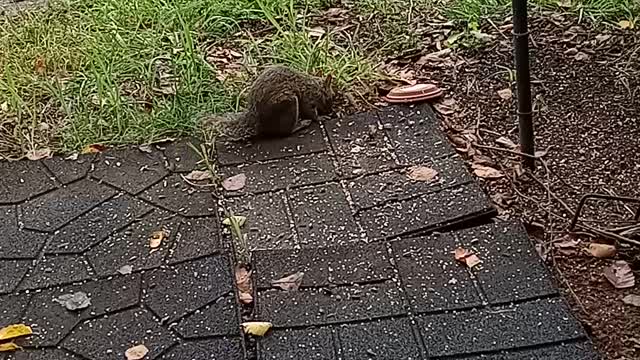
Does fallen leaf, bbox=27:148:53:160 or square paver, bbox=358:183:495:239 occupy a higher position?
fallen leaf, bbox=27:148:53:160

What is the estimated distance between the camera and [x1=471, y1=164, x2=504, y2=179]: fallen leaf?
3.25 meters

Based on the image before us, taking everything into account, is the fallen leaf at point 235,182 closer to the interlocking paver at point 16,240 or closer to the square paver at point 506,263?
the interlocking paver at point 16,240

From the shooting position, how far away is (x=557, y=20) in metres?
4.26

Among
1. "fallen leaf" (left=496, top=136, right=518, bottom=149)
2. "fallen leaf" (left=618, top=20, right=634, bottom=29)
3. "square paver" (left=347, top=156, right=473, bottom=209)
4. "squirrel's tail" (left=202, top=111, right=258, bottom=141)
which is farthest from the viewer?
"fallen leaf" (left=618, top=20, right=634, bottom=29)

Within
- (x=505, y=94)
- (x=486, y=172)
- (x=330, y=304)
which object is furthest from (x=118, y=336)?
(x=505, y=94)

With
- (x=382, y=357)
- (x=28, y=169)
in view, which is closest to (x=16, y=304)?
(x=28, y=169)

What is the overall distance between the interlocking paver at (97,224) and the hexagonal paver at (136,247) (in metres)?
0.04

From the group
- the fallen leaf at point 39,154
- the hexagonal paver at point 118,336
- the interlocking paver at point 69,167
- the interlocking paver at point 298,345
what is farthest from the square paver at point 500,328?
the fallen leaf at point 39,154

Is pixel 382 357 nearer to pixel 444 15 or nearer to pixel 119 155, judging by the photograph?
pixel 119 155

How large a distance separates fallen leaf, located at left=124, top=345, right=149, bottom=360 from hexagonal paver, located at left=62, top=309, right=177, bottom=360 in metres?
0.01

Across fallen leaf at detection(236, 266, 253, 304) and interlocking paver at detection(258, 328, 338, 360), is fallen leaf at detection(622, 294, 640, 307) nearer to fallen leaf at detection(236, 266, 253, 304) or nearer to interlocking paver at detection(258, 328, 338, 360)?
interlocking paver at detection(258, 328, 338, 360)

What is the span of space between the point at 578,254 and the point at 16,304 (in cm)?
172

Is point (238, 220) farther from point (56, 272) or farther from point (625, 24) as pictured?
point (625, 24)

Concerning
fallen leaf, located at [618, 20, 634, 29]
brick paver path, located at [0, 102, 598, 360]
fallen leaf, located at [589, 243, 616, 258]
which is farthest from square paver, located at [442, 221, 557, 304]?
fallen leaf, located at [618, 20, 634, 29]
